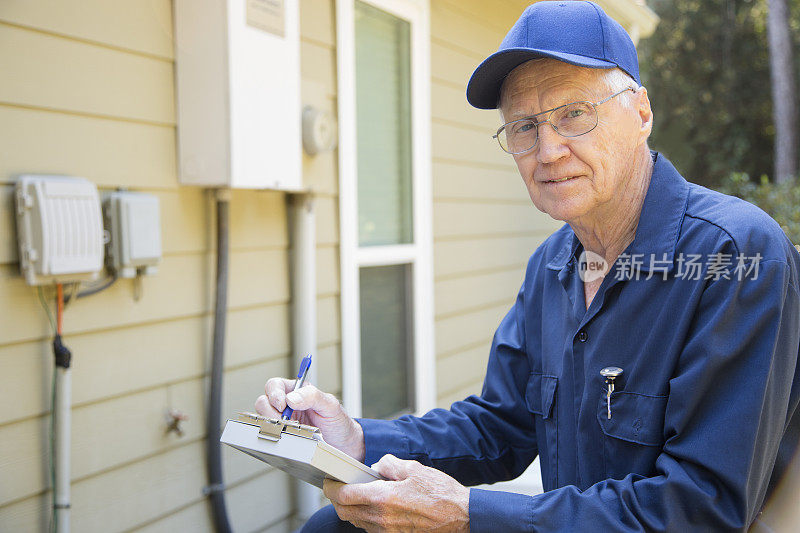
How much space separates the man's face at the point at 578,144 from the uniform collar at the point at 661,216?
60mm

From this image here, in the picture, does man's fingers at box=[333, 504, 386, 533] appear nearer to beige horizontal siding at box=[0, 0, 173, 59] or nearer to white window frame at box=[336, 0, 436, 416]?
beige horizontal siding at box=[0, 0, 173, 59]

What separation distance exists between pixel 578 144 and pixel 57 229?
3.90 feet

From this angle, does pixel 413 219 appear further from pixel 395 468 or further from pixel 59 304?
pixel 395 468

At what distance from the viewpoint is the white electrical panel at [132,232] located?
6.05ft

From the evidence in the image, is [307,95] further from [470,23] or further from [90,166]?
[470,23]

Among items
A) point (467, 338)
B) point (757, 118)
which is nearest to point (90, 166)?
point (467, 338)

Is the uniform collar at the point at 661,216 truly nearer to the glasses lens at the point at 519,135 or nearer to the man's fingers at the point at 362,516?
the glasses lens at the point at 519,135

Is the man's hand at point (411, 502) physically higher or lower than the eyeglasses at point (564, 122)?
lower

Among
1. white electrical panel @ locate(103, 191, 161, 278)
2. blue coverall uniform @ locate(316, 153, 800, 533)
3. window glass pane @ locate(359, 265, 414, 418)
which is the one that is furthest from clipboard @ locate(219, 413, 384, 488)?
window glass pane @ locate(359, 265, 414, 418)

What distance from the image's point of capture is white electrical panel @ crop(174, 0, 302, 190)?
78.9 inches

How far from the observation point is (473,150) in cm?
384

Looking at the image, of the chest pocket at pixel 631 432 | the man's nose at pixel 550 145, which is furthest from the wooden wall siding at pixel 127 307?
the chest pocket at pixel 631 432

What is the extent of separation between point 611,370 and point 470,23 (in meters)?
2.71

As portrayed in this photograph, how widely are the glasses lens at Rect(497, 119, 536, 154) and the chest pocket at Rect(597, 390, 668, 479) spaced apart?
52 centimetres
